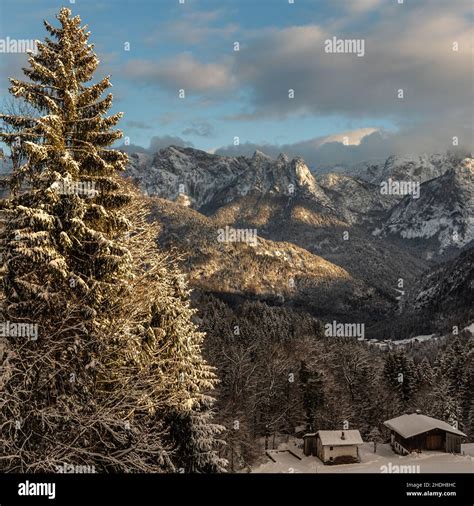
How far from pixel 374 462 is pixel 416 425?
626 cm

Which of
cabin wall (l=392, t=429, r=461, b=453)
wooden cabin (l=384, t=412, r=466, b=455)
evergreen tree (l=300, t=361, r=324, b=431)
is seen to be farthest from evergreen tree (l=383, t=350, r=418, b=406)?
cabin wall (l=392, t=429, r=461, b=453)

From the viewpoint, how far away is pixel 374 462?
4922cm

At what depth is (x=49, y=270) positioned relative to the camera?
42.1 ft

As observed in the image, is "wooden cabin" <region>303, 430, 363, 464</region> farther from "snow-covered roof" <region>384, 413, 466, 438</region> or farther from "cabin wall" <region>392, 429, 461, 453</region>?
"cabin wall" <region>392, 429, 461, 453</region>

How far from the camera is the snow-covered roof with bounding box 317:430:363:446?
49.7m

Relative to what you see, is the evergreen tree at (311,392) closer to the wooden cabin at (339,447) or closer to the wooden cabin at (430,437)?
the wooden cabin at (339,447)

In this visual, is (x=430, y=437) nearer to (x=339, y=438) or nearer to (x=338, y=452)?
(x=339, y=438)

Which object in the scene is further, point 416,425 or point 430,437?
point 416,425

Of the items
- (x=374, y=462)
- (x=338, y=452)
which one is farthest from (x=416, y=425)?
(x=338, y=452)

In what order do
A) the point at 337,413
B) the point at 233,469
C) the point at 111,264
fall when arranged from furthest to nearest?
the point at 337,413 < the point at 233,469 < the point at 111,264

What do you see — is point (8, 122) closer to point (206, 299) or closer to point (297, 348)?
point (297, 348)

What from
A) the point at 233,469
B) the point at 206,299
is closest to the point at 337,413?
the point at 233,469

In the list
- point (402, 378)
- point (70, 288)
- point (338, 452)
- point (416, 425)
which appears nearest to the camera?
point (70, 288)

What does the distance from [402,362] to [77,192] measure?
65148 mm
